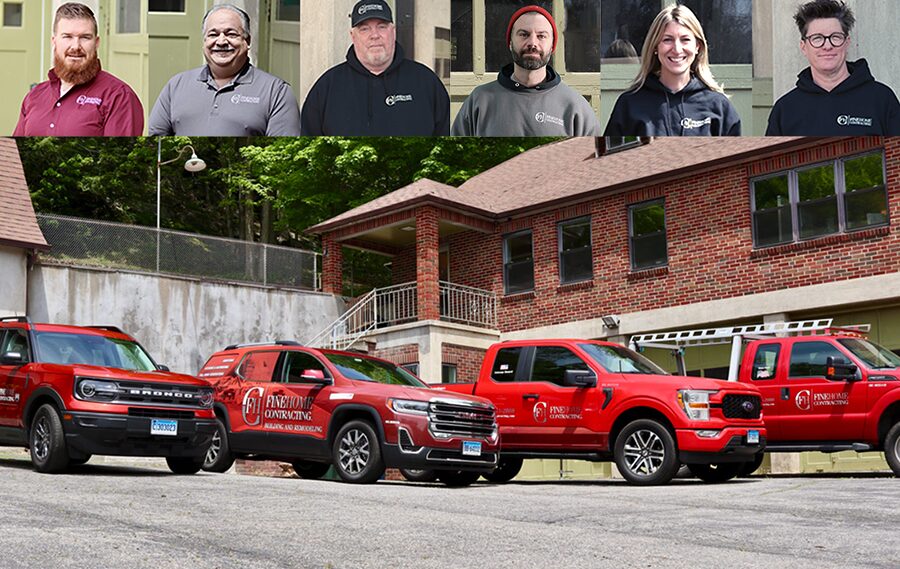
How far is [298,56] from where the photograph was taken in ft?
77.7

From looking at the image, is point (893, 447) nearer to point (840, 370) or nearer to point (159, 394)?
point (840, 370)

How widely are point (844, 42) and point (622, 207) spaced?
309 inches

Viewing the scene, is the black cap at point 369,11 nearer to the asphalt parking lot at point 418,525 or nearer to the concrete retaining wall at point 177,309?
the asphalt parking lot at point 418,525

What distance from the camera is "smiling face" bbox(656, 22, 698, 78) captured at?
23.7 meters

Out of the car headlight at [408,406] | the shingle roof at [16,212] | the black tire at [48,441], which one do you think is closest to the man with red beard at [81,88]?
the shingle roof at [16,212]

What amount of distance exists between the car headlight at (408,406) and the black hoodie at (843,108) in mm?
10894

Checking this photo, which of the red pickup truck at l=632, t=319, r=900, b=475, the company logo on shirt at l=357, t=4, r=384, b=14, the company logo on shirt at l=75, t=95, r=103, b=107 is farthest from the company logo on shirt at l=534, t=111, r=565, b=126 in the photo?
the company logo on shirt at l=75, t=95, r=103, b=107

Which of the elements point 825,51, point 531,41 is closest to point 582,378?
point 531,41

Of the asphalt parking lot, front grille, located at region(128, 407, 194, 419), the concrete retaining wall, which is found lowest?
the asphalt parking lot

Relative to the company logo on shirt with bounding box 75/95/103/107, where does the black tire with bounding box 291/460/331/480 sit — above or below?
below

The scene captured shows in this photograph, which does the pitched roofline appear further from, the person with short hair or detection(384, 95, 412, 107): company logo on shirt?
the person with short hair

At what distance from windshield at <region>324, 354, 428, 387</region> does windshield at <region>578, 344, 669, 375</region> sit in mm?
2348

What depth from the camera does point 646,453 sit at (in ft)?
55.4

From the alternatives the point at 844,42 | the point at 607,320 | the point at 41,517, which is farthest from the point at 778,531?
the point at 607,320
